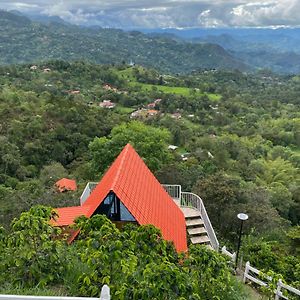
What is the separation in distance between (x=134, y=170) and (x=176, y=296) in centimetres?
832

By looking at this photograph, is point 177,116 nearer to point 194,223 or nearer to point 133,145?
point 133,145

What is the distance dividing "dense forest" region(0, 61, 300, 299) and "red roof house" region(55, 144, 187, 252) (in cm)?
240

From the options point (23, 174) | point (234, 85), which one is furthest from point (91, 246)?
point (234, 85)

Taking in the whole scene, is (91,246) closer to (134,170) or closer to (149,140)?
(134,170)

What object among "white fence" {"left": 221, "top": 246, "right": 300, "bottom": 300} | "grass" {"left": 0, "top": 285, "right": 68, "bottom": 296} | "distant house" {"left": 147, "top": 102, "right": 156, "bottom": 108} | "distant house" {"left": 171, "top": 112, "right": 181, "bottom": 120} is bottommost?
"distant house" {"left": 147, "top": 102, "right": 156, "bottom": 108}

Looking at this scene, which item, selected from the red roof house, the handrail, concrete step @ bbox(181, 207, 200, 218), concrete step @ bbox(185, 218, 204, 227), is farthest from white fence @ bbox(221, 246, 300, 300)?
concrete step @ bbox(181, 207, 200, 218)

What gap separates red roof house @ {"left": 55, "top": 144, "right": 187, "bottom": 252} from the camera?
1048 centimetres

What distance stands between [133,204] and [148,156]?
15503mm

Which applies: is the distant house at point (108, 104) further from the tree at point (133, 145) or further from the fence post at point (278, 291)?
the fence post at point (278, 291)

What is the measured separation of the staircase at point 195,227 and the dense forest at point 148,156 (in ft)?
3.59

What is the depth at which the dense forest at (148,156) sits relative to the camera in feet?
18.4

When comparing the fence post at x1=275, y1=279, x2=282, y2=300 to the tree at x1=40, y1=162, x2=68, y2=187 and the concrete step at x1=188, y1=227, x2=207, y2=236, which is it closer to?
the concrete step at x1=188, y1=227, x2=207, y2=236

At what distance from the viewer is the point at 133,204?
1069 centimetres

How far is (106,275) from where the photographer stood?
519 centimetres
